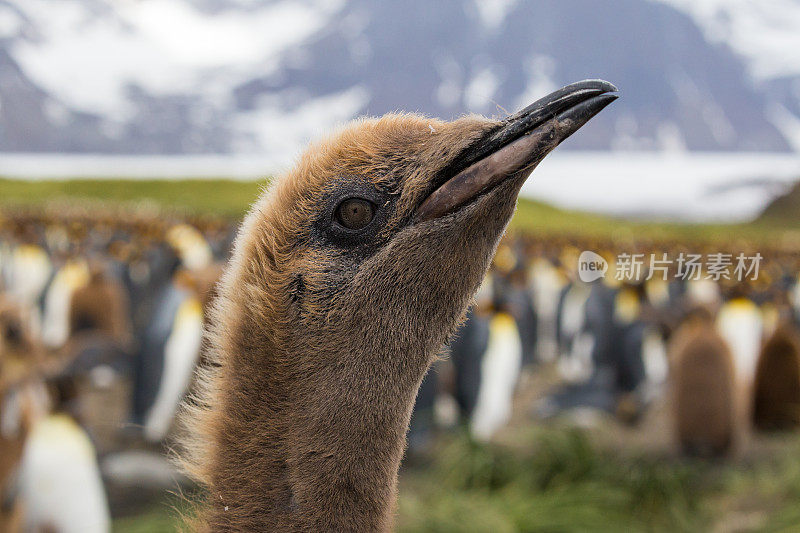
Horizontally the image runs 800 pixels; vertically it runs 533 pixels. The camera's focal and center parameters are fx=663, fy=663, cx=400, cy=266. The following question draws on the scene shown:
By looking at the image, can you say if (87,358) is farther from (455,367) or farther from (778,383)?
(778,383)

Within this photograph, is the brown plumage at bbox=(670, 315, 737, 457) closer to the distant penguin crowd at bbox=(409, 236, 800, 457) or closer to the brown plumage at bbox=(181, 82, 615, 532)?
the distant penguin crowd at bbox=(409, 236, 800, 457)

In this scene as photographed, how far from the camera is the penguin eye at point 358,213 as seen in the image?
92cm

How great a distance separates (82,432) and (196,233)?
10.3 metres

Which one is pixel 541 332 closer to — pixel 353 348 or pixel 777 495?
pixel 777 495

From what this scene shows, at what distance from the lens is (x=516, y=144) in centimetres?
84

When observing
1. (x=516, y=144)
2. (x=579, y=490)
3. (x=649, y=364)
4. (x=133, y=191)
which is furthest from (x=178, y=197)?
(x=516, y=144)

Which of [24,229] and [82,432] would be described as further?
[24,229]

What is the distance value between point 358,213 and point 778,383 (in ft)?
20.1

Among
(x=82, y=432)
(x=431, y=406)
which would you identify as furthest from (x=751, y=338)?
(x=82, y=432)

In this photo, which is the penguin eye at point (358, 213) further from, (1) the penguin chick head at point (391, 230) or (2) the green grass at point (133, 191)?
(2) the green grass at point (133, 191)

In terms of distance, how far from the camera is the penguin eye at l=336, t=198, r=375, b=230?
0.92 m

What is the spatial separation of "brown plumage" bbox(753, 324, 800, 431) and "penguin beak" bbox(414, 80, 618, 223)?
19.5ft

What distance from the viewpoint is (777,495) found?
4348mm

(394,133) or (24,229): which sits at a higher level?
(24,229)
